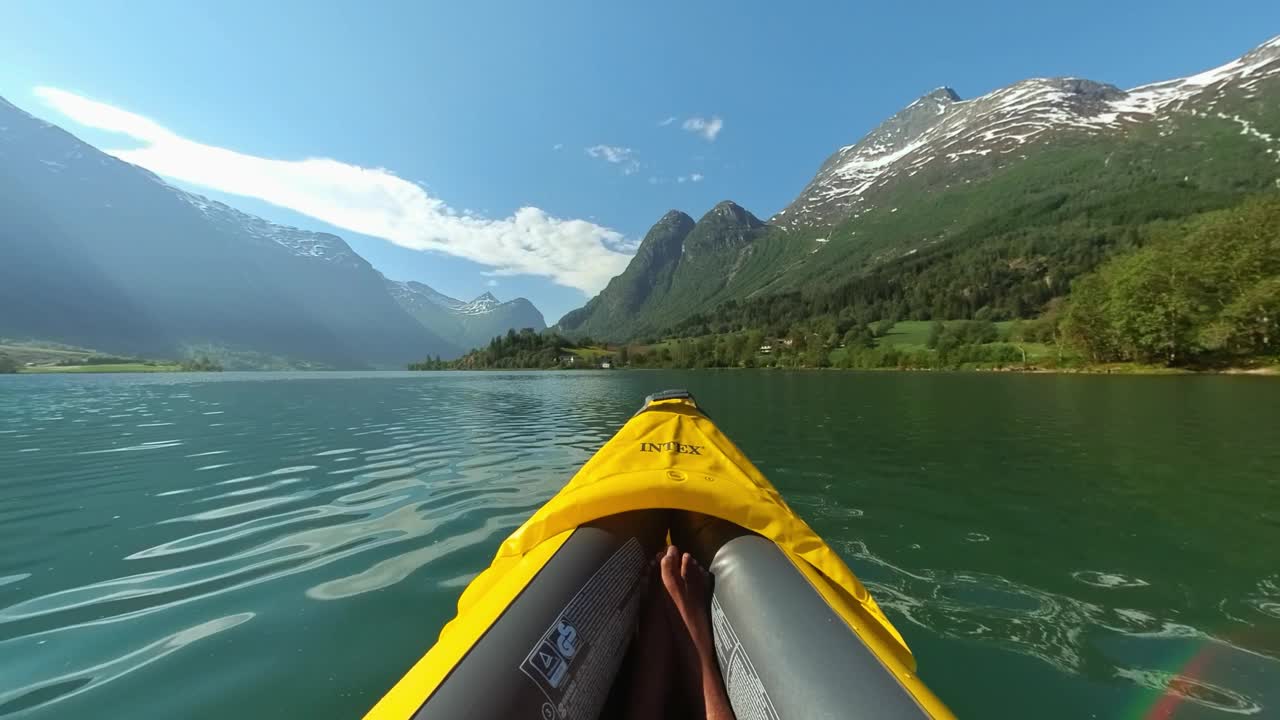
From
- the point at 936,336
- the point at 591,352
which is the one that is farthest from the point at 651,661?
the point at 591,352

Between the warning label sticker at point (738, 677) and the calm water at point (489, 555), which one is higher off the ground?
the warning label sticker at point (738, 677)

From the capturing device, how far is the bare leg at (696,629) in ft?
9.07

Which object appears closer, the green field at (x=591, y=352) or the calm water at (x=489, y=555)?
the calm water at (x=489, y=555)

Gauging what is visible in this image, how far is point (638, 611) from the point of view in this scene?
3.63 meters

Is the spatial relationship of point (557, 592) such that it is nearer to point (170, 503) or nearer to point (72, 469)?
point (170, 503)

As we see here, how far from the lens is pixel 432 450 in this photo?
13.4m

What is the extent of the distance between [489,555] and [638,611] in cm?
318

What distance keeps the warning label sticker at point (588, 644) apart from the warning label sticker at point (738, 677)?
0.63m

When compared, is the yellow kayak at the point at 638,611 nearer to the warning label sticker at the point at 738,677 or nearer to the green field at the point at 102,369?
the warning label sticker at the point at 738,677

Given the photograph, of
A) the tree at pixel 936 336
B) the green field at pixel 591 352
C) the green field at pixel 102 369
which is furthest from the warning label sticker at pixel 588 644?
the green field at pixel 102 369

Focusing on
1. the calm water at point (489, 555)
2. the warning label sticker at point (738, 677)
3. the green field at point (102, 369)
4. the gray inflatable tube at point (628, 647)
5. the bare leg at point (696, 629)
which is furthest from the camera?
the green field at point (102, 369)

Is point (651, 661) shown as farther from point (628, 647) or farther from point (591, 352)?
point (591, 352)

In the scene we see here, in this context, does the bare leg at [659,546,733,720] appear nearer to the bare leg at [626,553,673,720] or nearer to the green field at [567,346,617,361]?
the bare leg at [626,553,673,720]

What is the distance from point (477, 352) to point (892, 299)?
147 m
